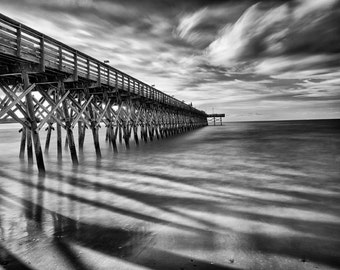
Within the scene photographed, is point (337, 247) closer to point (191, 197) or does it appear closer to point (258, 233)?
point (258, 233)

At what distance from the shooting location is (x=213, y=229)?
3549mm

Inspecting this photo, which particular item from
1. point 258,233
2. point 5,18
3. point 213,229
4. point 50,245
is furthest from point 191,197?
point 5,18

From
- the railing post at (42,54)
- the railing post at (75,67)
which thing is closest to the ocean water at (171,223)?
the railing post at (42,54)

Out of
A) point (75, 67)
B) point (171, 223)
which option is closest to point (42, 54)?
point (75, 67)

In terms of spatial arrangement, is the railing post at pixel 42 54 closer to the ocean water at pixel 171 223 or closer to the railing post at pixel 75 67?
the railing post at pixel 75 67

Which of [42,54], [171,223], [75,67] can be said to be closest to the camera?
[171,223]

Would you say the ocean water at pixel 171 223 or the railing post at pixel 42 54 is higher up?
the railing post at pixel 42 54

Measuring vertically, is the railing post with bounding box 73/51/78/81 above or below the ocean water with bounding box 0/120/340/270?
above

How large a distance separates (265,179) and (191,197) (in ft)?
10.5

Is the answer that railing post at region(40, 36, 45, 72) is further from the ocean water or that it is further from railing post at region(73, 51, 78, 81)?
the ocean water

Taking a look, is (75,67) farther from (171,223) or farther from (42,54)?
(171,223)

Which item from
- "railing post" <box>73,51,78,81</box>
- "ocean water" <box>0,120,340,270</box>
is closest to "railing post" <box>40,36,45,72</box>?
"railing post" <box>73,51,78,81</box>

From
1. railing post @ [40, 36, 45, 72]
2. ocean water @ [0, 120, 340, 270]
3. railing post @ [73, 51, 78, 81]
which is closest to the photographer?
ocean water @ [0, 120, 340, 270]

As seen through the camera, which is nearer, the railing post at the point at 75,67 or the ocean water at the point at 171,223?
the ocean water at the point at 171,223
